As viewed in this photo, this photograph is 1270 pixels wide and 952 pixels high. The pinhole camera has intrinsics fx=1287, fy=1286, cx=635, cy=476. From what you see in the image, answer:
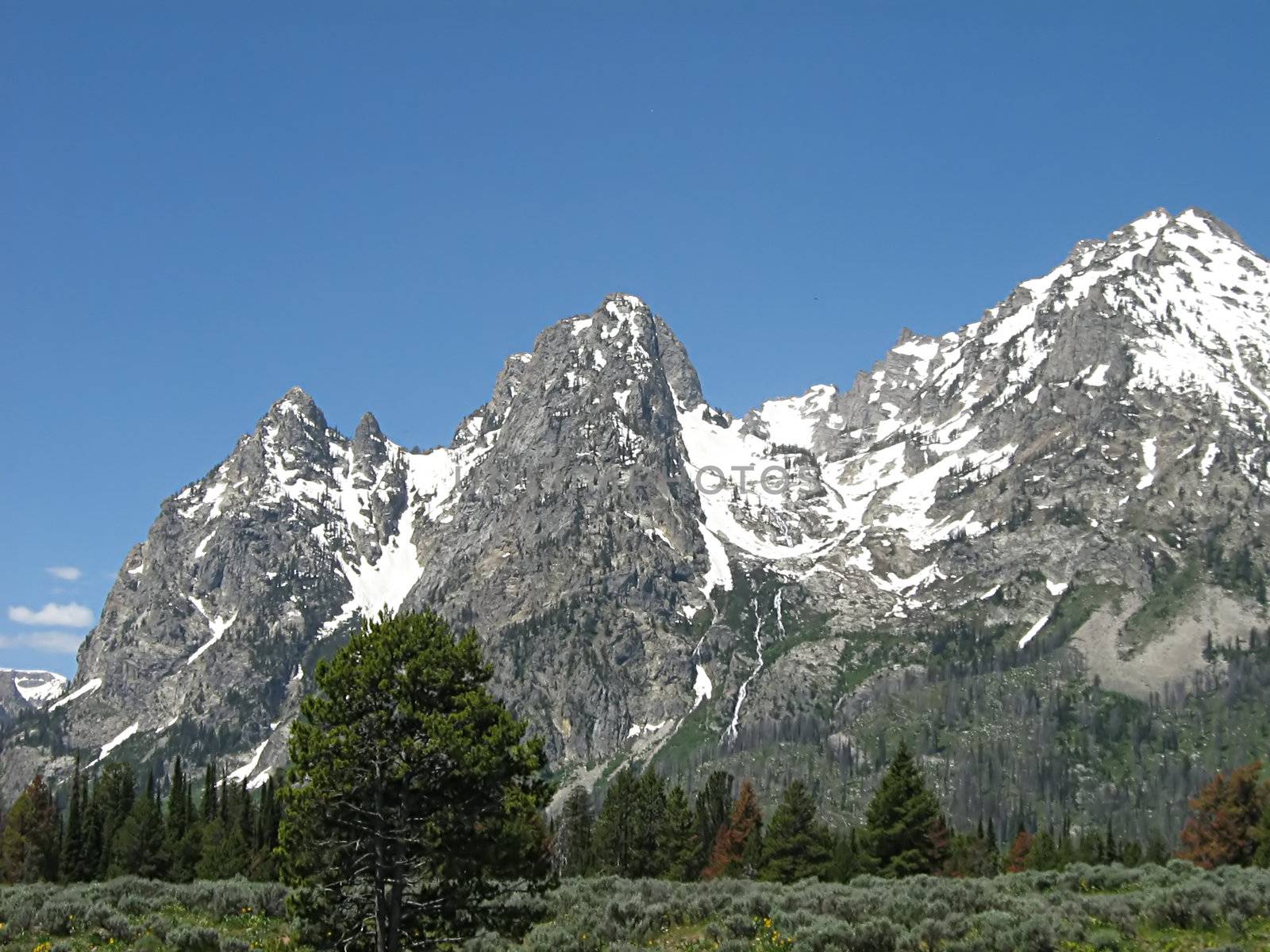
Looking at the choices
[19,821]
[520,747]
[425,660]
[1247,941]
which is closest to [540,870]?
[520,747]

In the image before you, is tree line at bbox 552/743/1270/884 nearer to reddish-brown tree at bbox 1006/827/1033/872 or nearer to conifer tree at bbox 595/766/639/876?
conifer tree at bbox 595/766/639/876

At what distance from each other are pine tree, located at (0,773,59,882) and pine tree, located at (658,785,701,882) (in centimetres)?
5456

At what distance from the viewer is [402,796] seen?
3403cm

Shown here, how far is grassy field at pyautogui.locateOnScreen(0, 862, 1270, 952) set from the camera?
104 ft

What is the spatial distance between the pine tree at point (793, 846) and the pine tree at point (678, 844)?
1431cm

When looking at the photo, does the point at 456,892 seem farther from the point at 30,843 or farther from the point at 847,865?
the point at 30,843

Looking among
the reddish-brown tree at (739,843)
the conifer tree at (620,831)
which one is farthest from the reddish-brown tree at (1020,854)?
the conifer tree at (620,831)

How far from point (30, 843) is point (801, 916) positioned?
354 feet

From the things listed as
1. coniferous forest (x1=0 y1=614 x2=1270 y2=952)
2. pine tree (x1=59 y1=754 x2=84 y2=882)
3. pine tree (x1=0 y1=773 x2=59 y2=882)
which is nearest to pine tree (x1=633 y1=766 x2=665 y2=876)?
pine tree (x1=59 y1=754 x2=84 y2=882)

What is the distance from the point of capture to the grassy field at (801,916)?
3155 centimetres

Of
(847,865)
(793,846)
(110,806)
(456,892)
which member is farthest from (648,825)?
(456,892)

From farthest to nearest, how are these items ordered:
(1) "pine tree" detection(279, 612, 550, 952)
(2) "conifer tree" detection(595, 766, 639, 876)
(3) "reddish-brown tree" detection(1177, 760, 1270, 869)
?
(2) "conifer tree" detection(595, 766, 639, 876) → (3) "reddish-brown tree" detection(1177, 760, 1270, 869) → (1) "pine tree" detection(279, 612, 550, 952)

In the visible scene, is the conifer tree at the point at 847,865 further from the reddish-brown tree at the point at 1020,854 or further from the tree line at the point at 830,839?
the reddish-brown tree at the point at 1020,854

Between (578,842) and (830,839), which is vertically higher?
(830,839)
